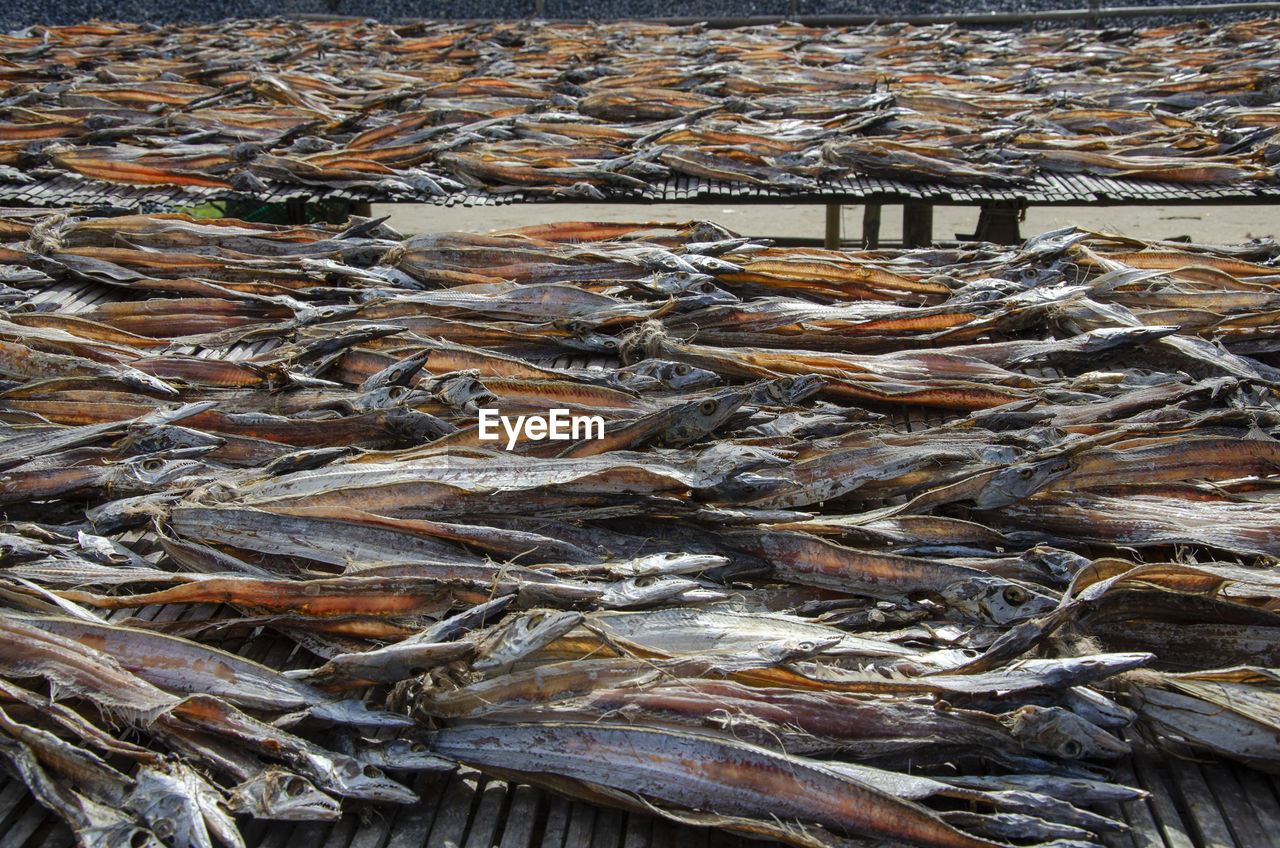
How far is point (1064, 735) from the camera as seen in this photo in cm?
245

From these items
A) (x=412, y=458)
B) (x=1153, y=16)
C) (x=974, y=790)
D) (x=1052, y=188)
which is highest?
(x=1153, y=16)

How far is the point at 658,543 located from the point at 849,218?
1168cm

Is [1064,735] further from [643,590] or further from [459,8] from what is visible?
[459,8]

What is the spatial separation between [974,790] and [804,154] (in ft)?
19.9

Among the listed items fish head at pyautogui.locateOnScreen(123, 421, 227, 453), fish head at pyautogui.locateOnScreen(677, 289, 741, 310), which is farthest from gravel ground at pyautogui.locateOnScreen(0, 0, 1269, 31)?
fish head at pyautogui.locateOnScreen(123, 421, 227, 453)

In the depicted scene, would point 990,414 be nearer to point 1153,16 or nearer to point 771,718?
point 771,718

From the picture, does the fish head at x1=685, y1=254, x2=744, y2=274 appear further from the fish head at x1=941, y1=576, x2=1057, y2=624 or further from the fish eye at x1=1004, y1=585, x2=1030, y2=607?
the fish eye at x1=1004, y1=585, x2=1030, y2=607

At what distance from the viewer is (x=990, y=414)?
392cm

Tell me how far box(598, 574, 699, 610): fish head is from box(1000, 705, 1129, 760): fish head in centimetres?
103

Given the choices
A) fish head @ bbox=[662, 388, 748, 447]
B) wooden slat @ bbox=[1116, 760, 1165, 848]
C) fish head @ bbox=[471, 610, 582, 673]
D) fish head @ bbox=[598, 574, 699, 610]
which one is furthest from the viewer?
fish head @ bbox=[662, 388, 748, 447]

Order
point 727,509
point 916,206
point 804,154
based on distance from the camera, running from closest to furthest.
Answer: point 727,509 → point 804,154 → point 916,206

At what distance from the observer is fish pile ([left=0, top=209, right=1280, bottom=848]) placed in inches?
96.3

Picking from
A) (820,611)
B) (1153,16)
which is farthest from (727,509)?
(1153,16)

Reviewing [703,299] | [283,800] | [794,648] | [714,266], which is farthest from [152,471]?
[714,266]
